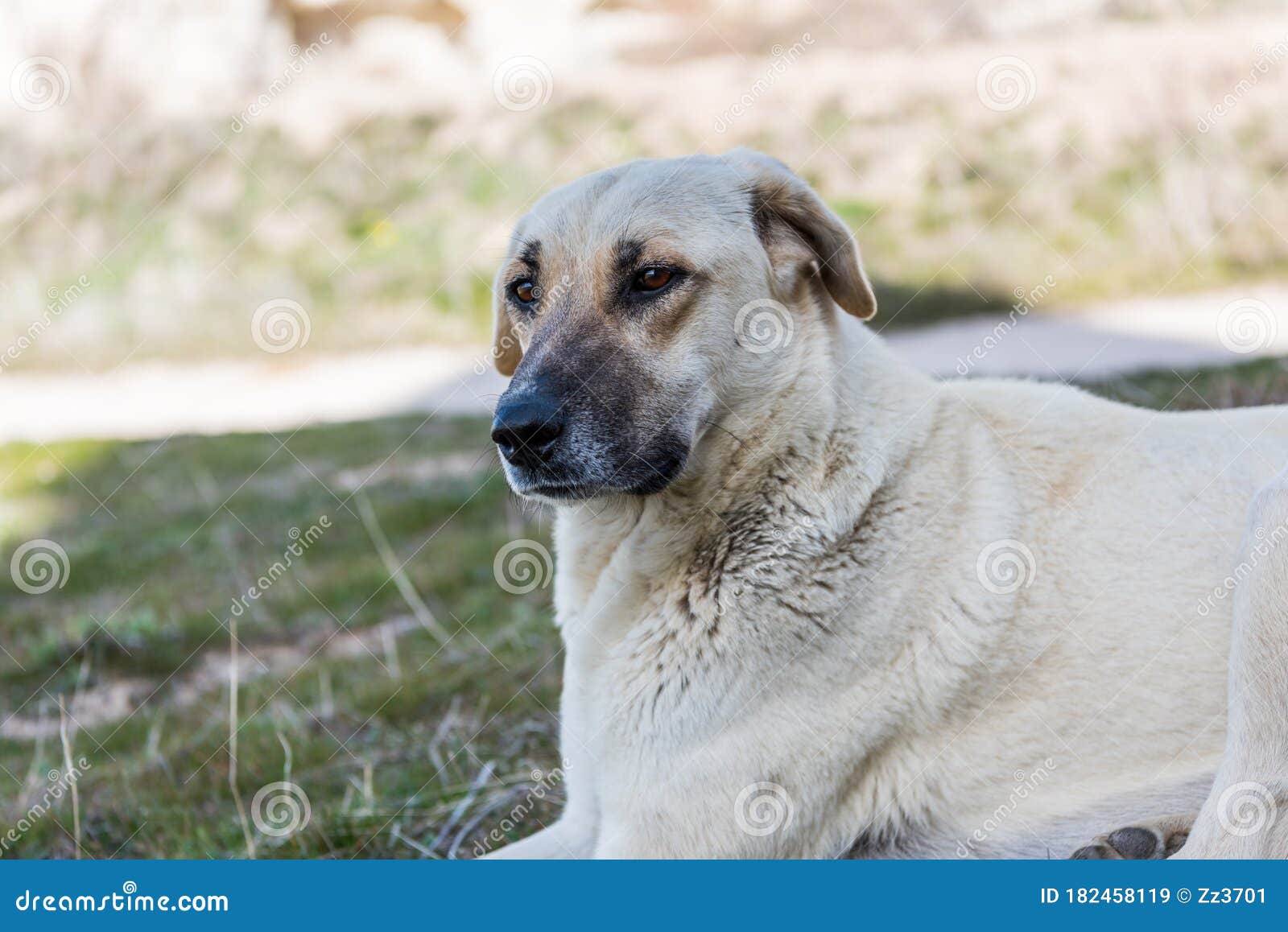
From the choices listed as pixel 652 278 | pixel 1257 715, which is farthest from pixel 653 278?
pixel 1257 715

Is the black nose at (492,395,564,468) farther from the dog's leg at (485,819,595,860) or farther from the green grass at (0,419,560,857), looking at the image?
the green grass at (0,419,560,857)

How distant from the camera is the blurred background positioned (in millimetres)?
4758

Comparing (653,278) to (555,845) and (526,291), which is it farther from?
(555,845)

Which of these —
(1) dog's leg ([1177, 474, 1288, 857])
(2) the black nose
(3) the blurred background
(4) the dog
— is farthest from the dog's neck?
(1) dog's leg ([1177, 474, 1288, 857])

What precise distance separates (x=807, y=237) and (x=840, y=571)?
897 mm

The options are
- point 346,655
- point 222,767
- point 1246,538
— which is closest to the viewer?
point 1246,538

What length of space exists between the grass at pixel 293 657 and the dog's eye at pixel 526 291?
607 mm

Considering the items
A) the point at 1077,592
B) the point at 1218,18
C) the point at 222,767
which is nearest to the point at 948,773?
the point at 1077,592

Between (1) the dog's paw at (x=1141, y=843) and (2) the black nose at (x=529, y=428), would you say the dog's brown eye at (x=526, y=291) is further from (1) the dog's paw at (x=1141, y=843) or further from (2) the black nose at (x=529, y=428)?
(1) the dog's paw at (x=1141, y=843)

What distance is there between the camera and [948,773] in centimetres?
303

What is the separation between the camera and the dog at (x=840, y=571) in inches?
116

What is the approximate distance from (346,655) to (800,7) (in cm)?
2155

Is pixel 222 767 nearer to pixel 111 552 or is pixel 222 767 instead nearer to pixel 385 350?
pixel 111 552

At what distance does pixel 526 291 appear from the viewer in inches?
138
